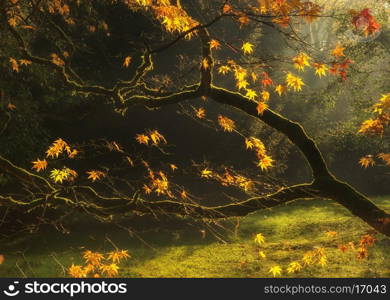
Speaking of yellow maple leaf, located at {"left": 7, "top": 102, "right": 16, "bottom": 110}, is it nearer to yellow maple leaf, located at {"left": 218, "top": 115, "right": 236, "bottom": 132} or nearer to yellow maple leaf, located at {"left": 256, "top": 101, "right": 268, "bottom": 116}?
yellow maple leaf, located at {"left": 218, "top": 115, "right": 236, "bottom": 132}

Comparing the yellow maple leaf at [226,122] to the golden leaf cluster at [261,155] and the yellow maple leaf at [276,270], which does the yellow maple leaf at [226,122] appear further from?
the yellow maple leaf at [276,270]

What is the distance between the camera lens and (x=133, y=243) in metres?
10.5

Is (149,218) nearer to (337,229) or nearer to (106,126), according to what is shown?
(106,126)

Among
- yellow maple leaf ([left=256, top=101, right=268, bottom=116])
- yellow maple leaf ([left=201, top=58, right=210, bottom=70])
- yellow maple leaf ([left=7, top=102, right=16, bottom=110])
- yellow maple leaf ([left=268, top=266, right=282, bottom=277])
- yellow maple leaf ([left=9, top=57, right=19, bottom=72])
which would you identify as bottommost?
yellow maple leaf ([left=268, top=266, right=282, bottom=277])

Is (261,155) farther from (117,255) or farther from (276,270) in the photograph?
(117,255)

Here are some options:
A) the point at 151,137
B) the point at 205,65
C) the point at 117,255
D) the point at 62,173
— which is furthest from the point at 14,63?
the point at 205,65

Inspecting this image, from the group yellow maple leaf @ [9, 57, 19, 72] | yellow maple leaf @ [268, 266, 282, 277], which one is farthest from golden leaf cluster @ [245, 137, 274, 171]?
yellow maple leaf @ [9, 57, 19, 72]

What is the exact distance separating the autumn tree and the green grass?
50.5 inches

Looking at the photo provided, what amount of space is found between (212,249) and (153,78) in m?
5.15

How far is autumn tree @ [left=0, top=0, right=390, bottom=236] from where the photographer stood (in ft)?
16.7

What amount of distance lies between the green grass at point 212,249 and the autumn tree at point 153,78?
1282 millimetres

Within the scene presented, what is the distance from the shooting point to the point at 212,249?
32.7 feet

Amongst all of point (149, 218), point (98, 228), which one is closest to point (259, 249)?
point (149, 218)

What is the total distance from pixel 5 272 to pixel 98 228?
354cm
